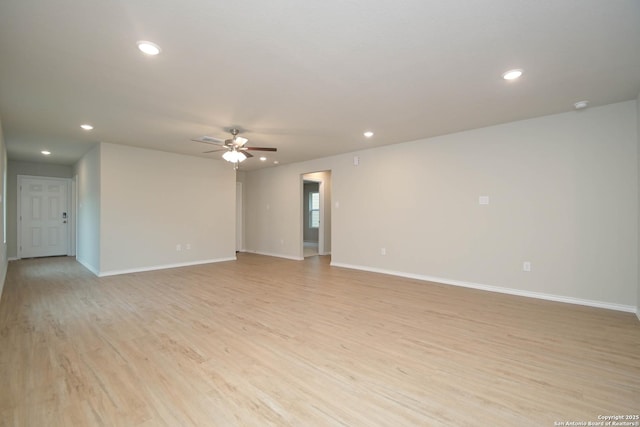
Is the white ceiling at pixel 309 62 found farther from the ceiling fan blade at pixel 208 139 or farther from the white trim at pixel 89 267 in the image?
the white trim at pixel 89 267

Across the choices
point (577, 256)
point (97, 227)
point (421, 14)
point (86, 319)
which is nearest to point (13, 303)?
point (86, 319)

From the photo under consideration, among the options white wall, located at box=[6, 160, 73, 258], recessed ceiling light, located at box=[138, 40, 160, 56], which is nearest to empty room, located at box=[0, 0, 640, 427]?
recessed ceiling light, located at box=[138, 40, 160, 56]

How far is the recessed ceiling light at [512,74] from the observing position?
109 inches

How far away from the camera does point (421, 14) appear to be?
77.7 inches

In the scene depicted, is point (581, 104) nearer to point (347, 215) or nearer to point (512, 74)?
point (512, 74)

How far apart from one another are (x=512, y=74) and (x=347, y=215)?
13.5 feet

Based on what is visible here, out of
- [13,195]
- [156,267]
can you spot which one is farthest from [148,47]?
[13,195]

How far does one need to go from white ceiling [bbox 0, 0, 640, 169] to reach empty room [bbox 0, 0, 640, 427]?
0.02 m

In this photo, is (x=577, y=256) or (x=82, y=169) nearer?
(x=577, y=256)

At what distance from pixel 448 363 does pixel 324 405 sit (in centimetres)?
112

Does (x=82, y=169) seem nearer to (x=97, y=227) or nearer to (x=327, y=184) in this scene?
(x=97, y=227)

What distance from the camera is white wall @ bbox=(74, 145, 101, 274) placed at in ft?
18.5

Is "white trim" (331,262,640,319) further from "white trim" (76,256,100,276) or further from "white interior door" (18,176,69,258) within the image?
"white interior door" (18,176,69,258)

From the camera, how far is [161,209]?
20.4ft
